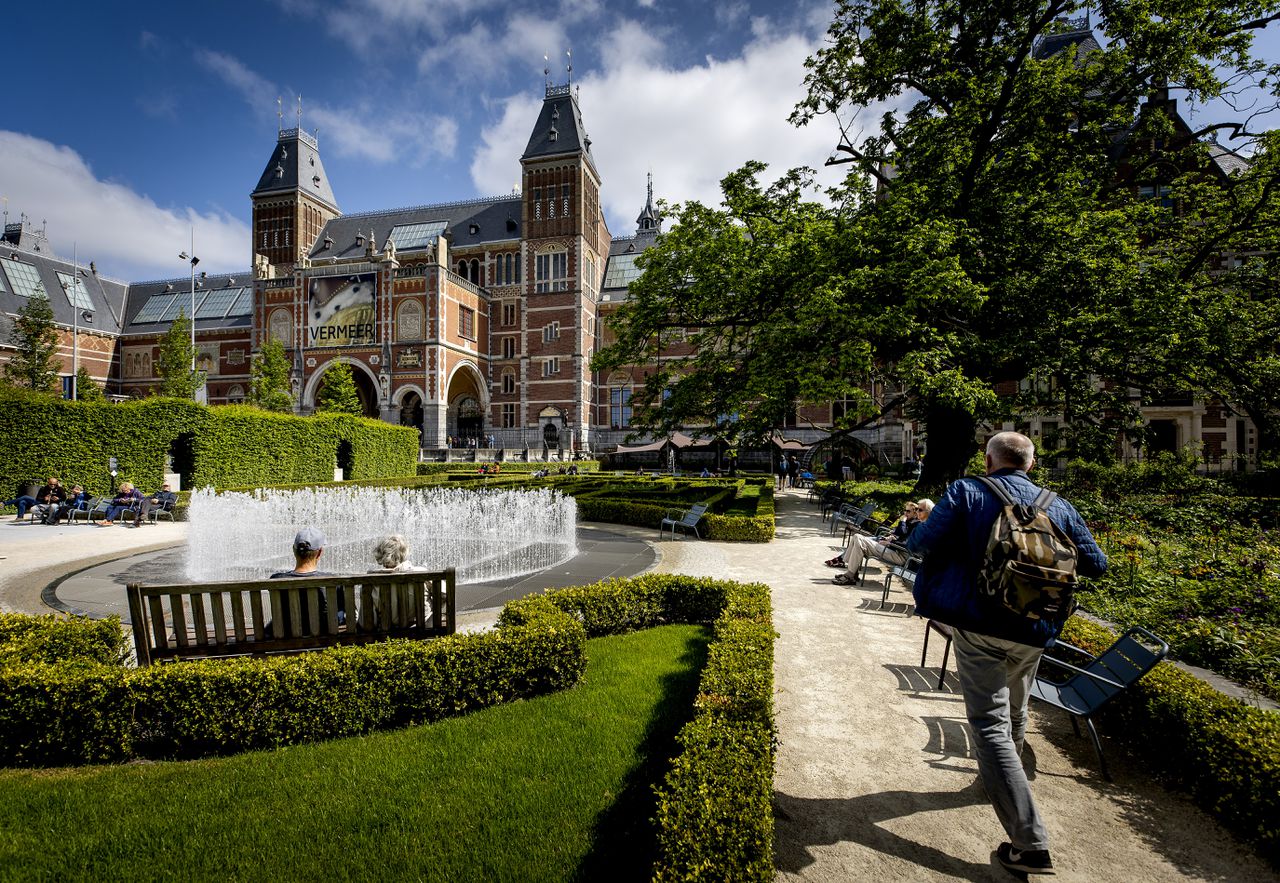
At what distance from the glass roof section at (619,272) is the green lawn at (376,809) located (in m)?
46.5

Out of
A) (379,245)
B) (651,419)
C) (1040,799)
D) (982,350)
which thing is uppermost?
(379,245)

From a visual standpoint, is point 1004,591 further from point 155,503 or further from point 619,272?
point 619,272

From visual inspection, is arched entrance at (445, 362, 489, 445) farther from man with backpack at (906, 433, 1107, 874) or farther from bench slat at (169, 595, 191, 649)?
man with backpack at (906, 433, 1107, 874)

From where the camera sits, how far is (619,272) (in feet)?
160

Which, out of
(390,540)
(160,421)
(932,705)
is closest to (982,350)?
(932,705)

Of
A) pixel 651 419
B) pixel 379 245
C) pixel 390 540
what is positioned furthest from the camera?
pixel 379 245

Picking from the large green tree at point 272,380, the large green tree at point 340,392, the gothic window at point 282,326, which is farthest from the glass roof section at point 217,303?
the large green tree at point 340,392

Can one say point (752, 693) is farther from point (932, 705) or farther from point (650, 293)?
point (650, 293)

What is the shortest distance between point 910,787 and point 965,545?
5.35ft

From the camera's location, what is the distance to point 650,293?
15312 millimetres

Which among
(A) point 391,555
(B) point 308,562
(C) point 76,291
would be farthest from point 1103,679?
(C) point 76,291

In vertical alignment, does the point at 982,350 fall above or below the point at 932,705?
above

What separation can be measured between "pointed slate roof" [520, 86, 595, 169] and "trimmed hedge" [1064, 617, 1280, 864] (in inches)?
1717

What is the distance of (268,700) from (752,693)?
9.91 ft
